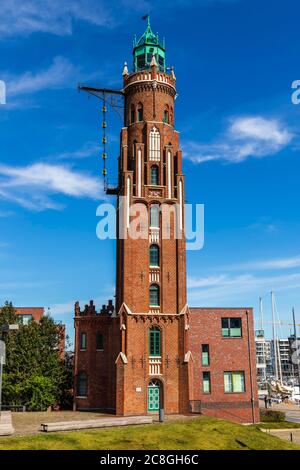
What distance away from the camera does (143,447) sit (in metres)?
25.3

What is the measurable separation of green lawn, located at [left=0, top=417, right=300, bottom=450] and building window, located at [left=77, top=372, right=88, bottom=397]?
20.6 m

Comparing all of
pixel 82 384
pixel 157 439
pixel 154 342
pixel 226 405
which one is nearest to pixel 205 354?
pixel 226 405

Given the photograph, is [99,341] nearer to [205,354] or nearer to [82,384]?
[82,384]

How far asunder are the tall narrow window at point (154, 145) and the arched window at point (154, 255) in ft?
28.4

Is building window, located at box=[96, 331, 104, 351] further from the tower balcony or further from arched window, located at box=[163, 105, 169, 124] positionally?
arched window, located at box=[163, 105, 169, 124]

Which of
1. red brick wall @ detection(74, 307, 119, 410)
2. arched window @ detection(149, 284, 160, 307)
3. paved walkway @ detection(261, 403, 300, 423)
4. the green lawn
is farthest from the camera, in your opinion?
paved walkway @ detection(261, 403, 300, 423)

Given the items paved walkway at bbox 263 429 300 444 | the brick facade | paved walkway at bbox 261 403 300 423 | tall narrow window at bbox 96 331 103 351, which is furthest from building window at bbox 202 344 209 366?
paved walkway at bbox 261 403 300 423

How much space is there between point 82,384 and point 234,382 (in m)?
15.7

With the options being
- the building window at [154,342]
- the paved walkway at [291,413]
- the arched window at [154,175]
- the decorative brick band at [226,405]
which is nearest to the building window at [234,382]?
the decorative brick band at [226,405]

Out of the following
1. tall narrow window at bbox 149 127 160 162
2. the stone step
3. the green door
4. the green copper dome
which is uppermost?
the green copper dome

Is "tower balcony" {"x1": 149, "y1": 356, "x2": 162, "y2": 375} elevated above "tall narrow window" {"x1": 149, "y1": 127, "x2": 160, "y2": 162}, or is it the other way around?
"tall narrow window" {"x1": 149, "y1": 127, "x2": 160, "y2": 162}

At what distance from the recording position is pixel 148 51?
176ft

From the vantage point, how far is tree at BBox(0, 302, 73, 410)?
164 feet

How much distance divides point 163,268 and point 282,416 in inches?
948
